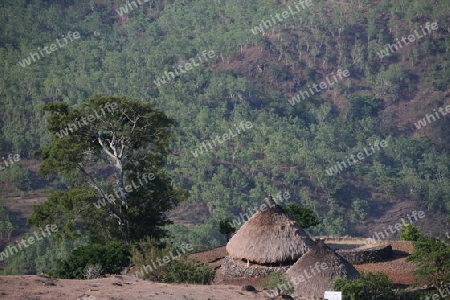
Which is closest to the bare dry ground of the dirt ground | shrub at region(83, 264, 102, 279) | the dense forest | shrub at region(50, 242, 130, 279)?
the dirt ground

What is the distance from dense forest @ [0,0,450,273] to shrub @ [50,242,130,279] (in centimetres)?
4090

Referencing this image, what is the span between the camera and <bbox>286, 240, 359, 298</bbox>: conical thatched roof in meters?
28.0

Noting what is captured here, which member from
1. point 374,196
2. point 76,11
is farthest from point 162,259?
point 76,11

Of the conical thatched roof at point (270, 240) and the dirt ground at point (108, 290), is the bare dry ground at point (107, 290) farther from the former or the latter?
the conical thatched roof at point (270, 240)

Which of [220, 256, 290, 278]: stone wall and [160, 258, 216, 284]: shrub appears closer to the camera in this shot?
[160, 258, 216, 284]: shrub

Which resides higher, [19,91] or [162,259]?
[19,91]

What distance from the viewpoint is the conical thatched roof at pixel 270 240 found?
32438mm

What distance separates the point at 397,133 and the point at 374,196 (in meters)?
21.8

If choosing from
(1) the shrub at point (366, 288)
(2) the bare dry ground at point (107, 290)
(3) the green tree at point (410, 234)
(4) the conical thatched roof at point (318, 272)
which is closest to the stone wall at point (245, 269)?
(4) the conical thatched roof at point (318, 272)

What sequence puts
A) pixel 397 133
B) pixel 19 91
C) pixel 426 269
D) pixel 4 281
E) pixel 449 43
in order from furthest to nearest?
pixel 449 43, pixel 397 133, pixel 19 91, pixel 426 269, pixel 4 281

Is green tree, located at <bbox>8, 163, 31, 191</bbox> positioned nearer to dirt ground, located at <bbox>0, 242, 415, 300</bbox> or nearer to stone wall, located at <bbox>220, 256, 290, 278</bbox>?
stone wall, located at <bbox>220, 256, 290, 278</bbox>

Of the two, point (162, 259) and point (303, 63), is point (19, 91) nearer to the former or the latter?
point (303, 63)

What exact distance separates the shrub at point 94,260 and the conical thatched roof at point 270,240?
4.27m

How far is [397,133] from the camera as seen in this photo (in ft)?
390
